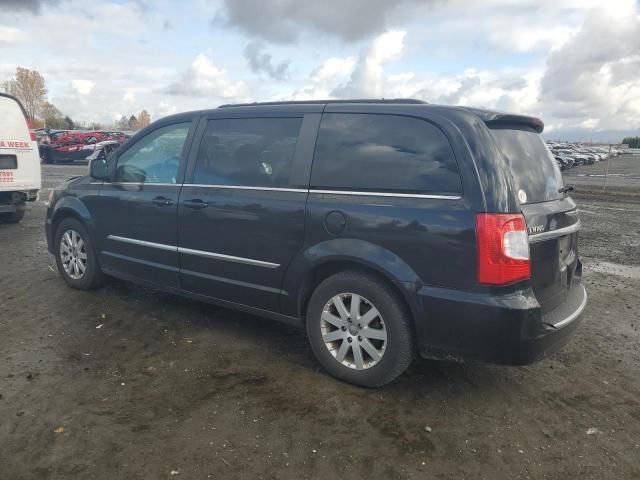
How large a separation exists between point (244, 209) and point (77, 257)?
255 cm

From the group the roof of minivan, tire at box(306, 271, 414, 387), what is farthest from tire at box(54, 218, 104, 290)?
tire at box(306, 271, 414, 387)

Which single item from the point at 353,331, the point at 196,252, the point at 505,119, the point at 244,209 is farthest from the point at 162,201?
the point at 505,119

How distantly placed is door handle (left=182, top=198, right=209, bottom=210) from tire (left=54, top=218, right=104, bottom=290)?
159 cm

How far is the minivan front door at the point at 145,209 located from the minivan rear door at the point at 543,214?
266 cm

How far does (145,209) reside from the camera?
4.64m

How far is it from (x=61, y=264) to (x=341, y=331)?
143 inches

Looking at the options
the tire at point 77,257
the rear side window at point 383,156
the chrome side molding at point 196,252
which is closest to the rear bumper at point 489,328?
the rear side window at point 383,156

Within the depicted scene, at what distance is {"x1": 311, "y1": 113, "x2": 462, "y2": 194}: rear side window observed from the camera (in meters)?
3.17

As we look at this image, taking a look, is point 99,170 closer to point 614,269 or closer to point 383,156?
point 383,156

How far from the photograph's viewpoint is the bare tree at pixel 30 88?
85.2 m

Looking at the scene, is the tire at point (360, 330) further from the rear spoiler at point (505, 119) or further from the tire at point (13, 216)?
the tire at point (13, 216)

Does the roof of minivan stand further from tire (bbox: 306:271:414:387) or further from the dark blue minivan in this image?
tire (bbox: 306:271:414:387)

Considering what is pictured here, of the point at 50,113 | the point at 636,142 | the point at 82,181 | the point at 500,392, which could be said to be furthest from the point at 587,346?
the point at 636,142

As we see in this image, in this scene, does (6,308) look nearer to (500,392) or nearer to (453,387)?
(453,387)
